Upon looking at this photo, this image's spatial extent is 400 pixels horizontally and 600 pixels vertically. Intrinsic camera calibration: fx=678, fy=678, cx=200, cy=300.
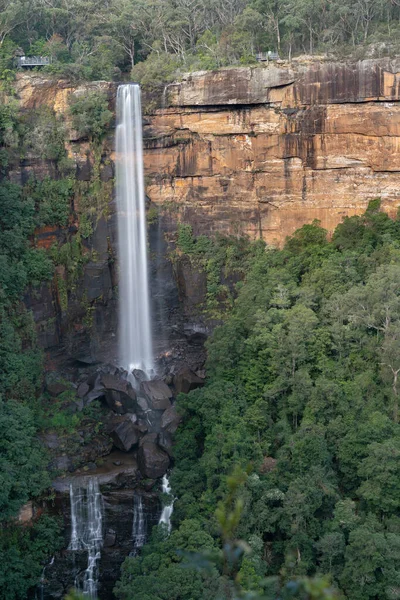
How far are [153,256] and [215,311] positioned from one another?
3097 mm

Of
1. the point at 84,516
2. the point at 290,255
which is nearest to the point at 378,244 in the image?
the point at 290,255

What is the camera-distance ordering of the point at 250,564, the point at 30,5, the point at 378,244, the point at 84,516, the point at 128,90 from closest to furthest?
1. the point at 250,564
2. the point at 84,516
3. the point at 378,244
4. the point at 128,90
5. the point at 30,5

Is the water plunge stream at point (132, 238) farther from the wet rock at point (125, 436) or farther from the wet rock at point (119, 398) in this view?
the wet rock at point (125, 436)

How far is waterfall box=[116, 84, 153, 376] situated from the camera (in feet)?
80.5

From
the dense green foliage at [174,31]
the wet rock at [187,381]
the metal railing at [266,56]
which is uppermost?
the dense green foliage at [174,31]

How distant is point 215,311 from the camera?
24547 mm

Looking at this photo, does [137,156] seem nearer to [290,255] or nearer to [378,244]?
[290,255]

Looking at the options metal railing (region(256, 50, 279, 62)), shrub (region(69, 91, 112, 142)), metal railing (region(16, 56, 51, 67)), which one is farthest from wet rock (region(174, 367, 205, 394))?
metal railing (region(16, 56, 51, 67))

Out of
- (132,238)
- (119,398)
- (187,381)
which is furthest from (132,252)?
(119,398)

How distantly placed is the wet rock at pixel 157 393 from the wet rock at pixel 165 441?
1688 millimetres

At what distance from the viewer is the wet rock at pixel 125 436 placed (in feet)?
63.4

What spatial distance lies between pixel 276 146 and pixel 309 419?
10367mm

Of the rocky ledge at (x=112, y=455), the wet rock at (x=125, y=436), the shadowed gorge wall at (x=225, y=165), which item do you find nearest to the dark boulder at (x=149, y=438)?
the rocky ledge at (x=112, y=455)

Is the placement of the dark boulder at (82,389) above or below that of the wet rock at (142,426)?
above
